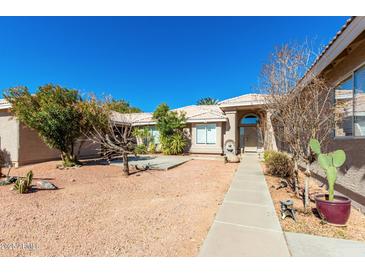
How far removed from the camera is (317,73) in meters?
6.19

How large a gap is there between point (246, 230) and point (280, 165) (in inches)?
240

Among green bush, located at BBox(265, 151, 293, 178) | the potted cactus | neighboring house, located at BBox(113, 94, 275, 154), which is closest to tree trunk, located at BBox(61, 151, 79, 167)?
neighboring house, located at BBox(113, 94, 275, 154)

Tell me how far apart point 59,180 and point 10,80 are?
769cm

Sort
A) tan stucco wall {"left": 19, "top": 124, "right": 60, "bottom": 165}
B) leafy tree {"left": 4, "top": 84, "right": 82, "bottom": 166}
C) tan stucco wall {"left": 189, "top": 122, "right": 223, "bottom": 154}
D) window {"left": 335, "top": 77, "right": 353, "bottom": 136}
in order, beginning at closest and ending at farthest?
window {"left": 335, "top": 77, "right": 353, "bottom": 136}, leafy tree {"left": 4, "top": 84, "right": 82, "bottom": 166}, tan stucco wall {"left": 19, "top": 124, "right": 60, "bottom": 165}, tan stucco wall {"left": 189, "top": 122, "right": 223, "bottom": 154}

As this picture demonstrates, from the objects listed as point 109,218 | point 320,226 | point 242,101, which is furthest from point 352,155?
point 242,101

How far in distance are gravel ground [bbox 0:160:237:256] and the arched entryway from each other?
41.7 feet

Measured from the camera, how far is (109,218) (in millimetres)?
4336

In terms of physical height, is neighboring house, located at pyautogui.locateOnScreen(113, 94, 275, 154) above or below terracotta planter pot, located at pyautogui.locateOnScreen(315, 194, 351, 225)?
above

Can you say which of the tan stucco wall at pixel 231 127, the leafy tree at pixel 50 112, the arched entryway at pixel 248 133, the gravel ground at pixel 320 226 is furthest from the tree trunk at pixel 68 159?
the arched entryway at pixel 248 133

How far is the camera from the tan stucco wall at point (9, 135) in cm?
1136

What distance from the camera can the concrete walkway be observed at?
9.57ft

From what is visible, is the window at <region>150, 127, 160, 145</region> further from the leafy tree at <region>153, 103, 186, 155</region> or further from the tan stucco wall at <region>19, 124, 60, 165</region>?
the tan stucco wall at <region>19, 124, 60, 165</region>
